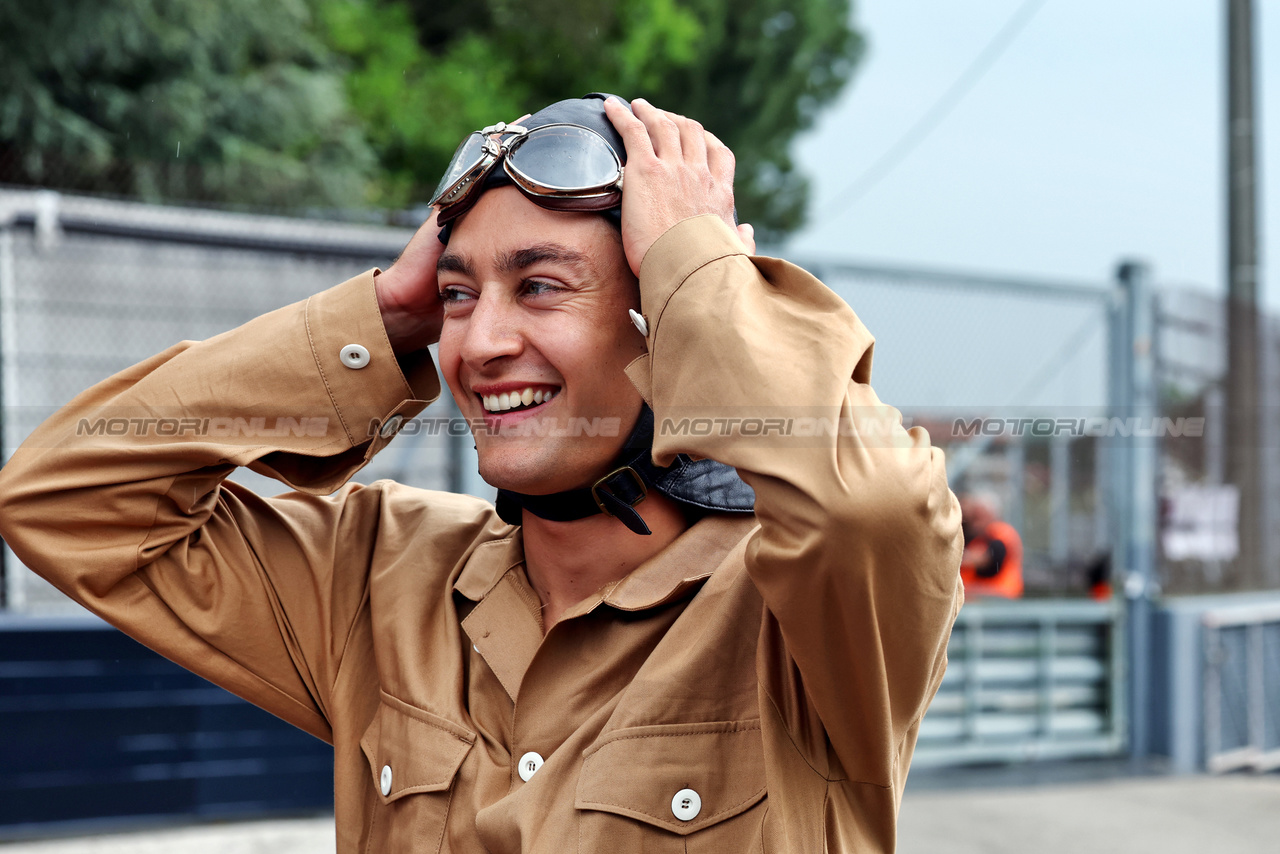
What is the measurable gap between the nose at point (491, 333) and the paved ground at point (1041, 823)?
141 inches

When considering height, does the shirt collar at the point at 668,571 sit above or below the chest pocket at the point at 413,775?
above

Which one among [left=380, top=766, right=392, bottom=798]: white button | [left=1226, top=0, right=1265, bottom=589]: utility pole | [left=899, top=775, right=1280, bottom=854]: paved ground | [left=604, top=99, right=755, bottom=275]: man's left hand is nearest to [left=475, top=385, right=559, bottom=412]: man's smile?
[left=604, top=99, right=755, bottom=275]: man's left hand

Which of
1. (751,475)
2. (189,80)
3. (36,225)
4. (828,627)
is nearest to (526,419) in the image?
(751,475)

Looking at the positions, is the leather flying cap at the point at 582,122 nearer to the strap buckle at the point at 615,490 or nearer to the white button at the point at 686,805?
the strap buckle at the point at 615,490

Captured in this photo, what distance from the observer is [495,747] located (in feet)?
5.53

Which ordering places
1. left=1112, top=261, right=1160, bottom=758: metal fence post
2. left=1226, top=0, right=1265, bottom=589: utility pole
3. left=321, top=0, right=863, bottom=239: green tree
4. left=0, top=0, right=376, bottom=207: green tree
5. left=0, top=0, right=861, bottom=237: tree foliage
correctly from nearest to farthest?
left=1112, top=261, right=1160, bottom=758: metal fence post
left=1226, top=0, right=1265, bottom=589: utility pole
left=0, top=0, right=376, bottom=207: green tree
left=0, top=0, right=861, bottom=237: tree foliage
left=321, top=0, right=863, bottom=239: green tree

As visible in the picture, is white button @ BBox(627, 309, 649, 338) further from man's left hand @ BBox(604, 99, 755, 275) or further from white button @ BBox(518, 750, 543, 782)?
white button @ BBox(518, 750, 543, 782)

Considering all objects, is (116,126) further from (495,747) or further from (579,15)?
(495,747)

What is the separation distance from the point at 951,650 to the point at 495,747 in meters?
5.04

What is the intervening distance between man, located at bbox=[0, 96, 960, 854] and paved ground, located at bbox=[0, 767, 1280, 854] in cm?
307

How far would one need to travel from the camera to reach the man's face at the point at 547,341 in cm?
166

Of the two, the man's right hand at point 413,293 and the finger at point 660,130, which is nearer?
the finger at point 660,130

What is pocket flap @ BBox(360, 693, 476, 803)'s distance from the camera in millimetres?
1671

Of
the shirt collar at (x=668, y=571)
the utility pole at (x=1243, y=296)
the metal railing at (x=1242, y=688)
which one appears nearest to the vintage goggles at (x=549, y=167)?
the shirt collar at (x=668, y=571)
